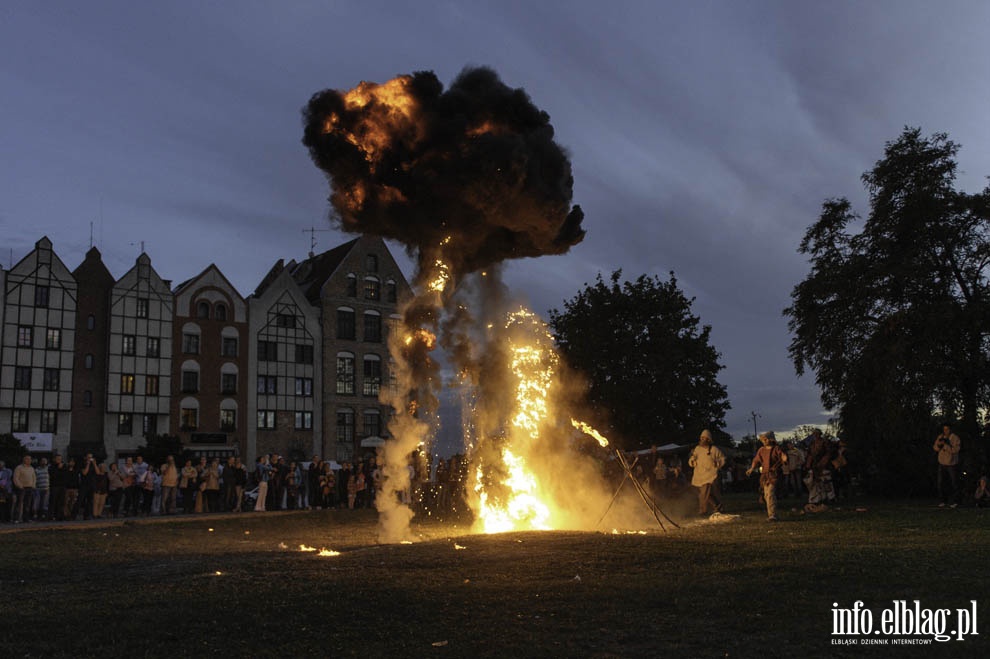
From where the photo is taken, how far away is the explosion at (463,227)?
17.1 m

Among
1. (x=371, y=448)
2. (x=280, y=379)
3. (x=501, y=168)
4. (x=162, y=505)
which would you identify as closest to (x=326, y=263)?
(x=280, y=379)

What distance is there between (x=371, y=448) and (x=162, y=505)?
32.7m

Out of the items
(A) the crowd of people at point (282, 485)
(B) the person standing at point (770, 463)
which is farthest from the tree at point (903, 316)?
(B) the person standing at point (770, 463)

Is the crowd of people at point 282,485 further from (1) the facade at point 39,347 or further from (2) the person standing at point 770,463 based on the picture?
(1) the facade at point 39,347

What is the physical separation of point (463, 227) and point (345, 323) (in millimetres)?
46315

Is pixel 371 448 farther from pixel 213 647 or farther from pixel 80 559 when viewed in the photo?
pixel 213 647

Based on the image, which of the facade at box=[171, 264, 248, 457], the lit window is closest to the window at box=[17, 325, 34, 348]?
the lit window

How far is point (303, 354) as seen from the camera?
2386 inches

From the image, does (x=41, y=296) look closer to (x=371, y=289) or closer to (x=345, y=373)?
(x=345, y=373)

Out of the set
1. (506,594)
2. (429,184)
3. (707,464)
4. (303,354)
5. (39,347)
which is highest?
(303,354)

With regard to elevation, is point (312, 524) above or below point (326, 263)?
below

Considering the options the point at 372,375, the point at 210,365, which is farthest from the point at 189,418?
the point at 372,375

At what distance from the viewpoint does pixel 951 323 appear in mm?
26875

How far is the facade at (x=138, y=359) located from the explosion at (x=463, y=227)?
38754 mm
